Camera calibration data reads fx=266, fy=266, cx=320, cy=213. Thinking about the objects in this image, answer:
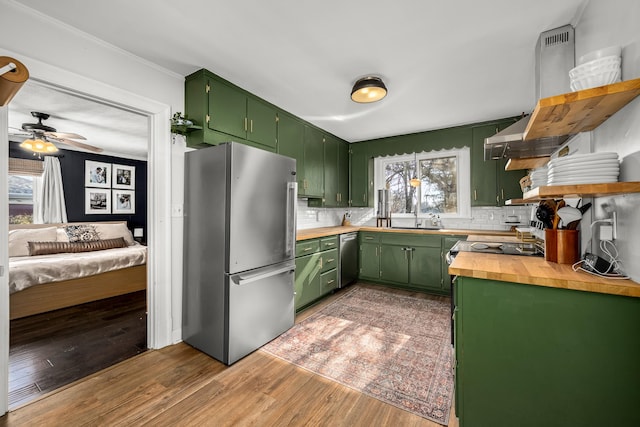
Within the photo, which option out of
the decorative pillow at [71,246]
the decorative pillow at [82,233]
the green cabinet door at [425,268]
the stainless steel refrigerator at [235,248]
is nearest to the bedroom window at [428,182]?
the green cabinet door at [425,268]

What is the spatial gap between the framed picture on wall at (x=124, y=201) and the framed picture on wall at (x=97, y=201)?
4.4 inches

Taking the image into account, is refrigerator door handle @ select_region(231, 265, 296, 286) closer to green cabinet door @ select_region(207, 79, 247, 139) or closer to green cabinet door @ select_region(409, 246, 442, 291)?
green cabinet door @ select_region(207, 79, 247, 139)

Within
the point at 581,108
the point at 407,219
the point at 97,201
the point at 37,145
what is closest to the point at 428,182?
the point at 407,219

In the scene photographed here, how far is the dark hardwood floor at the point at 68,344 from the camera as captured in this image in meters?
1.89

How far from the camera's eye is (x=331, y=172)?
4.34 m

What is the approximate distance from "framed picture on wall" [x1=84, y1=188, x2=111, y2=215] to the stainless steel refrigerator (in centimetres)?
413

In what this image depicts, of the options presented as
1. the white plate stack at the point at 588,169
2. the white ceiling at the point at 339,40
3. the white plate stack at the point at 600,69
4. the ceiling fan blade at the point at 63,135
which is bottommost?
the white plate stack at the point at 588,169

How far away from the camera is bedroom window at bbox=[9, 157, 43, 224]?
4355mm

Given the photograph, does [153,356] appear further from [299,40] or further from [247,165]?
[299,40]

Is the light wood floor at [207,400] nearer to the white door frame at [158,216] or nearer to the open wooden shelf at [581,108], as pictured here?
the white door frame at [158,216]

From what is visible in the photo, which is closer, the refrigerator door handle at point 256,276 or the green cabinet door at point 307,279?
the refrigerator door handle at point 256,276

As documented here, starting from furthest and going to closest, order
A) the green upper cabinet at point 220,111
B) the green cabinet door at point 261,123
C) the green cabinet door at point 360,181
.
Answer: the green cabinet door at point 360,181 → the green cabinet door at point 261,123 → the green upper cabinet at point 220,111

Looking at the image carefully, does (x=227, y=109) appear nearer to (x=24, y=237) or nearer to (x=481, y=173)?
(x=481, y=173)

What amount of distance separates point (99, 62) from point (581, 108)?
3.01 metres
